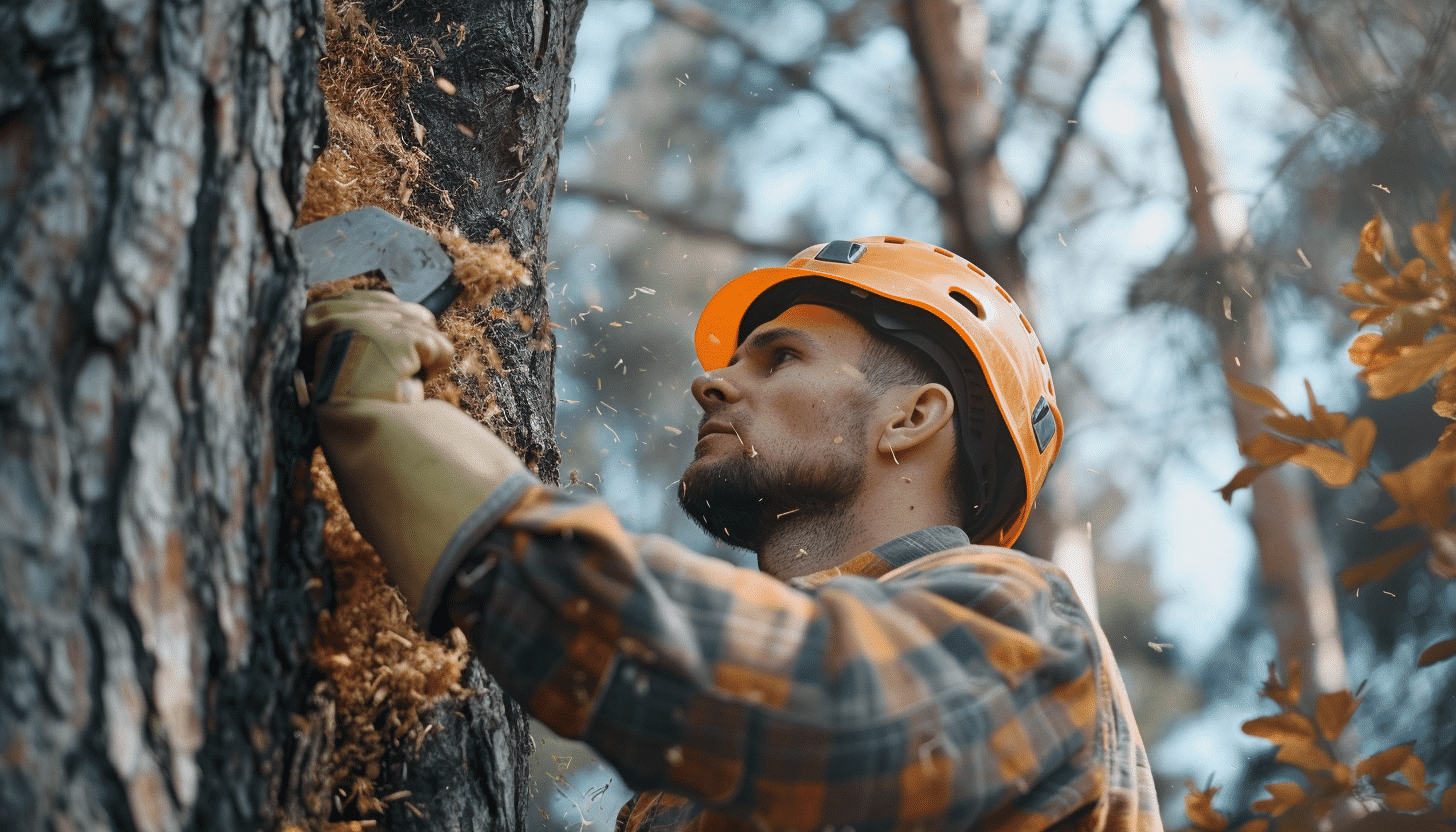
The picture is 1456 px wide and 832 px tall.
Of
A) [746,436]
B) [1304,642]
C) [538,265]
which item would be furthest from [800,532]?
[1304,642]

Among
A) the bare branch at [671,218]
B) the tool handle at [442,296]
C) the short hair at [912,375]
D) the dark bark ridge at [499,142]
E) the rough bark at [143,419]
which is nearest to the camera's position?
the rough bark at [143,419]

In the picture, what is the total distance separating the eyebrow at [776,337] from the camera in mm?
2461

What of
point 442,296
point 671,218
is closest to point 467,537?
point 442,296

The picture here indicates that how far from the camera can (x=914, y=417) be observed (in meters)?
2.39

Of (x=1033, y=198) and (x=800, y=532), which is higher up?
(x=1033, y=198)

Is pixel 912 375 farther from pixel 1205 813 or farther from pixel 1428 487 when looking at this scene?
pixel 1428 487

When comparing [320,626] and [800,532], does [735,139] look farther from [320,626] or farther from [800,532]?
[320,626]

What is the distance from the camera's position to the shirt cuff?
128cm

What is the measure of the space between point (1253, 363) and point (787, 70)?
293 centimetres

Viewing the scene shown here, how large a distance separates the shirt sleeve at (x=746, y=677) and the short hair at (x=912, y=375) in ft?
3.70

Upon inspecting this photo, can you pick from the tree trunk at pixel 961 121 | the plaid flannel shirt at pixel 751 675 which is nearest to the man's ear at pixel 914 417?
the plaid flannel shirt at pixel 751 675

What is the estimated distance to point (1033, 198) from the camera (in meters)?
5.54

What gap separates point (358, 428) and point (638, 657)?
47 cm

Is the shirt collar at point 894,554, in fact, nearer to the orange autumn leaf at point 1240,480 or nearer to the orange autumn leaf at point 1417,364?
the orange autumn leaf at point 1240,480
